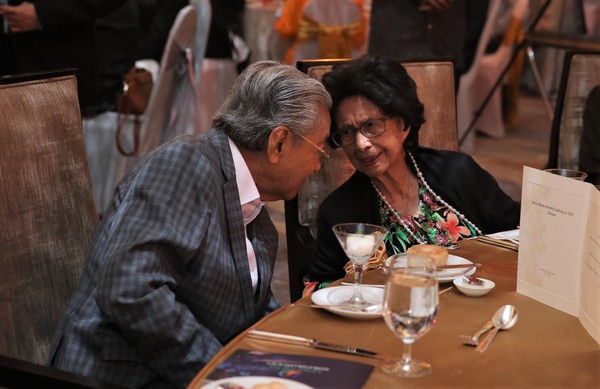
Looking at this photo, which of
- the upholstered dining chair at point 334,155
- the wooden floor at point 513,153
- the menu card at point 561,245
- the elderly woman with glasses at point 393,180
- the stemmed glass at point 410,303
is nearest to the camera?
the stemmed glass at point 410,303

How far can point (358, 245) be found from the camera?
1786 millimetres

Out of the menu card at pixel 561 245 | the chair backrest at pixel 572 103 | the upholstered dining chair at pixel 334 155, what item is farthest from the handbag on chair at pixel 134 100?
the menu card at pixel 561 245

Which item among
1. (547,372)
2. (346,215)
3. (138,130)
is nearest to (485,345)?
(547,372)

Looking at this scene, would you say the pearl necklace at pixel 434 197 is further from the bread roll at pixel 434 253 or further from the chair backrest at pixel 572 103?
the chair backrest at pixel 572 103

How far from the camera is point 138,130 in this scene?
15.0 feet

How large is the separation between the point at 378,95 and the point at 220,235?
0.81 meters

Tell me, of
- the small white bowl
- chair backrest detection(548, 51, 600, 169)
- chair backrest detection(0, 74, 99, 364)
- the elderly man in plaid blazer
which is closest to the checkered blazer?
the elderly man in plaid blazer

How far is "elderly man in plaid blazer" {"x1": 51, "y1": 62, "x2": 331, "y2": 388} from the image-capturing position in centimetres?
171

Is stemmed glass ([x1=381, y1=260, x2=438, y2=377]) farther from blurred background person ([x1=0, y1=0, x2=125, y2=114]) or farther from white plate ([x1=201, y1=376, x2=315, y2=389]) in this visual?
blurred background person ([x1=0, y1=0, x2=125, y2=114])

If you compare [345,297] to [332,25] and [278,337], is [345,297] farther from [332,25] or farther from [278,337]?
[332,25]

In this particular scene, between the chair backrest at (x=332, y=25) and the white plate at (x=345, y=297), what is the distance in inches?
146

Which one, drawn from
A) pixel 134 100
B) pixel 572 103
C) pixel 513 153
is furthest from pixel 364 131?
pixel 513 153

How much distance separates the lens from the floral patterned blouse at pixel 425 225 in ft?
8.45

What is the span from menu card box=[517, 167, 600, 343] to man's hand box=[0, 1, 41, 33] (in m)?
2.74
